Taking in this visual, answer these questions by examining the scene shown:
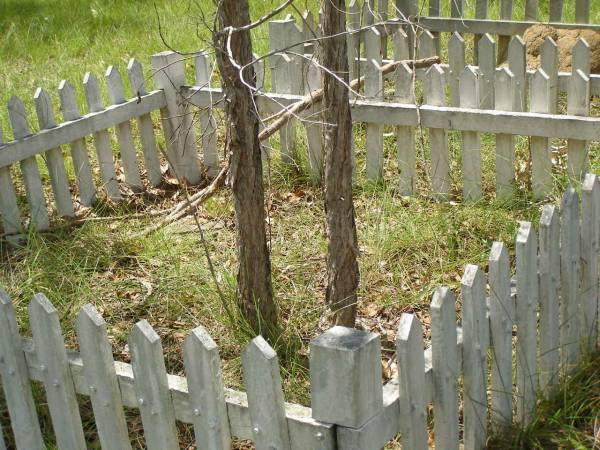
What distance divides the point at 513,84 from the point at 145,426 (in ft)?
10.5

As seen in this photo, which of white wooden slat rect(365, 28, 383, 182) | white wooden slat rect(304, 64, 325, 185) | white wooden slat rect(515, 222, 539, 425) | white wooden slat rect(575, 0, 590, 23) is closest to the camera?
white wooden slat rect(515, 222, 539, 425)

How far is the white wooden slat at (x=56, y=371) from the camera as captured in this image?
2.73 m

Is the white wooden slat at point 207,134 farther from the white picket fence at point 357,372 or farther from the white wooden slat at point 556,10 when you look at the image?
the white wooden slat at point 556,10

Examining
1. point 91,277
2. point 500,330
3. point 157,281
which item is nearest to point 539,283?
point 500,330

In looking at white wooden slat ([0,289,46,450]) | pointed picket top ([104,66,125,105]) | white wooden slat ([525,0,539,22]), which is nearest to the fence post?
pointed picket top ([104,66,125,105])

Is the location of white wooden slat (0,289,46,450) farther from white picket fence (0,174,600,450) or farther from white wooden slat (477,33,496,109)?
white wooden slat (477,33,496,109)

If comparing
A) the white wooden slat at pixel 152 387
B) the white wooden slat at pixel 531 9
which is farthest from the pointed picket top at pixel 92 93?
the white wooden slat at pixel 531 9

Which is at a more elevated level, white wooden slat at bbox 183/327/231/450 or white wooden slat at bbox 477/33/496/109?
white wooden slat at bbox 477/33/496/109

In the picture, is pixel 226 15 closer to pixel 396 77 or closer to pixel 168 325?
pixel 168 325

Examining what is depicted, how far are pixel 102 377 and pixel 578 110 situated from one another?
3.26 m

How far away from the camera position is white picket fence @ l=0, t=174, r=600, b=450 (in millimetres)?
2287

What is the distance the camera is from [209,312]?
13.0ft

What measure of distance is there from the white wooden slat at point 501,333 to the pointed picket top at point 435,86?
2446 mm

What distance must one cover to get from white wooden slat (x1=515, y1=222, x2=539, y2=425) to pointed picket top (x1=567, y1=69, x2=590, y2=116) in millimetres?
2100
